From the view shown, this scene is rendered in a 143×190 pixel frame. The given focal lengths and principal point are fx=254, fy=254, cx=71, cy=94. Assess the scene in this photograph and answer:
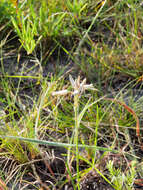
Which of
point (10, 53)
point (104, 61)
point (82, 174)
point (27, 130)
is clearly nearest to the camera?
point (82, 174)

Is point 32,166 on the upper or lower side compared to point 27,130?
lower

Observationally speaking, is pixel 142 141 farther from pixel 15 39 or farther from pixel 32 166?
pixel 15 39

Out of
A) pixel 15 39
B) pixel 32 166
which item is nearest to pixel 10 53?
pixel 15 39

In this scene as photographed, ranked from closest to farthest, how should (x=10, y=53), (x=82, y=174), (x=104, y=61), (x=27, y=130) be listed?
(x=82, y=174)
(x=27, y=130)
(x=104, y=61)
(x=10, y=53)

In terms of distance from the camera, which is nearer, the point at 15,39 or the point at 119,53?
the point at 119,53

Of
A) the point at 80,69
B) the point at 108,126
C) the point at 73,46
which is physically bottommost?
the point at 108,126

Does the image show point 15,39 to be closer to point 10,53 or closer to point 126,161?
point 10,53

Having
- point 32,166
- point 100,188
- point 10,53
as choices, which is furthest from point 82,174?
point 10,53
